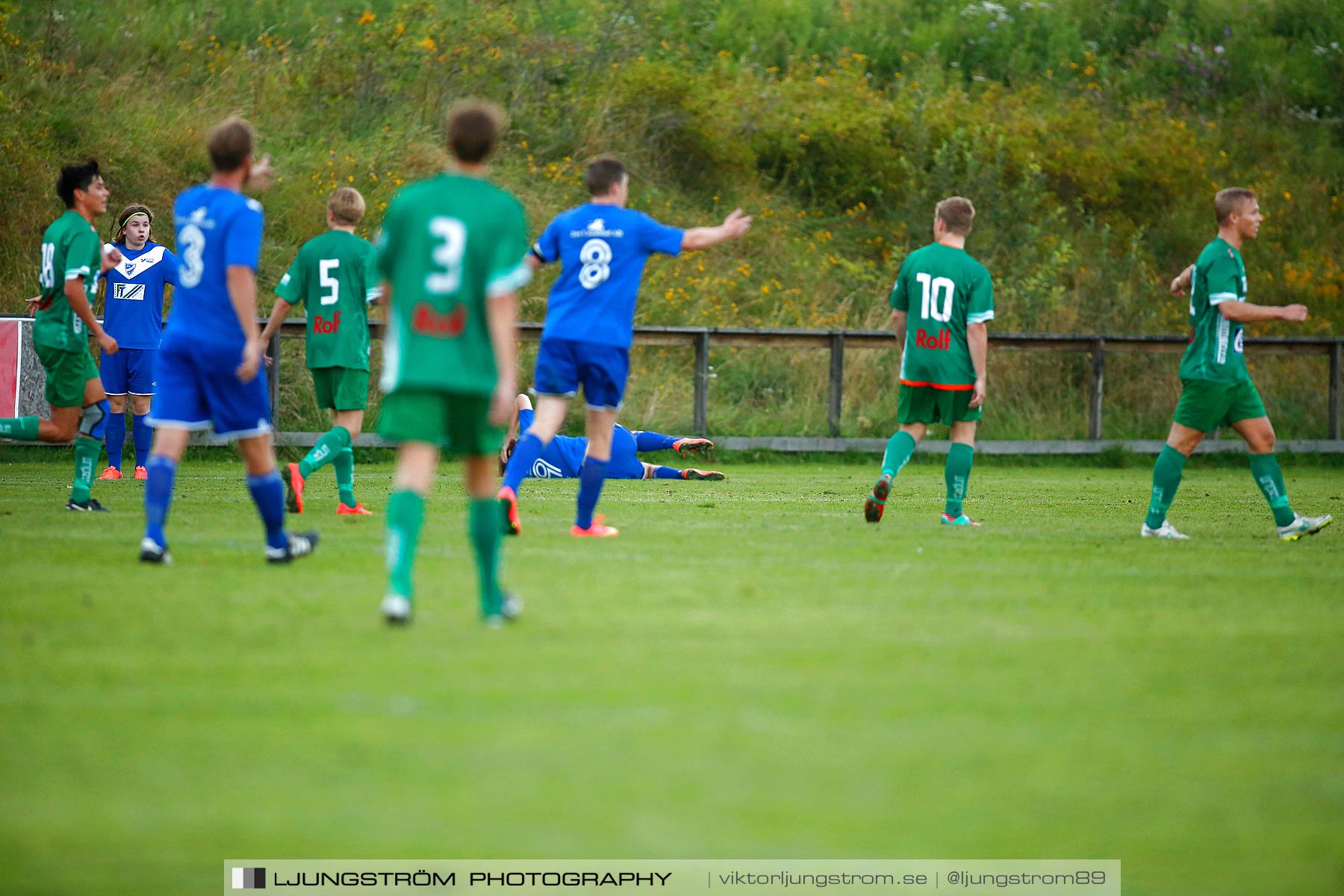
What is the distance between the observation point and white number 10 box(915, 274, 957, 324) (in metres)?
10.0

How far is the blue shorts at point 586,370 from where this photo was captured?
27.7 ft

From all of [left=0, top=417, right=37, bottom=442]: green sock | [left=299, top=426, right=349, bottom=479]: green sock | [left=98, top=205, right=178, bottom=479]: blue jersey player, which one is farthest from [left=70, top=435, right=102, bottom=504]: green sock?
[left=98, top=205, right=178, bottom=479]: blue jersey player

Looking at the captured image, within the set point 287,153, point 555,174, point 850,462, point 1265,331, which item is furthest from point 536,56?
point 1265,331

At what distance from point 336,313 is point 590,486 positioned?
2.65 m

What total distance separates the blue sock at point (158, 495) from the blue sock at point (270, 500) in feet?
1.26

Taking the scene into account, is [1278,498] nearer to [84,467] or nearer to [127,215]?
[84,467]

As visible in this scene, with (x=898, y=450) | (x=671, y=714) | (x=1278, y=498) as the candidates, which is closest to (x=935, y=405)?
(x=898, y=450)

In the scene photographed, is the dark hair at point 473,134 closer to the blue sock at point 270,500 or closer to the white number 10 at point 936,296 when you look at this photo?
the blue sock at point 270,500

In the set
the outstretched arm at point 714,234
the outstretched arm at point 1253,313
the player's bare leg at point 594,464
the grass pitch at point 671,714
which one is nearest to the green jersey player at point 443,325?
the grass pitch at point 671,714

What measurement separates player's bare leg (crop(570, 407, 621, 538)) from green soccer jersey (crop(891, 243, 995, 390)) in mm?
2428

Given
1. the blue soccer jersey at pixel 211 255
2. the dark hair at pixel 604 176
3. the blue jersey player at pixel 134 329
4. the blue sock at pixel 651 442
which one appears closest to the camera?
the blue soccer jersey at pixel 211 255

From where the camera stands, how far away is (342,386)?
33.8ft

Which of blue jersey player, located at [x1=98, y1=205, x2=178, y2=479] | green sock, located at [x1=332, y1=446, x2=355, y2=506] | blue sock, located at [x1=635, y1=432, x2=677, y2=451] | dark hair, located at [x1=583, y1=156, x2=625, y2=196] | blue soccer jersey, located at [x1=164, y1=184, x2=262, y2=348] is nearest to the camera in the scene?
blue soccer jersey, located at [x1=164, y1=184, x2=262, y2=348]

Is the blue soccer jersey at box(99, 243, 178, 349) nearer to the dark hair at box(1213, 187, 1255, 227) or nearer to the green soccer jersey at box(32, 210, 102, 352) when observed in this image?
the green soccer jersey at box(32, 210, 102, 352)
